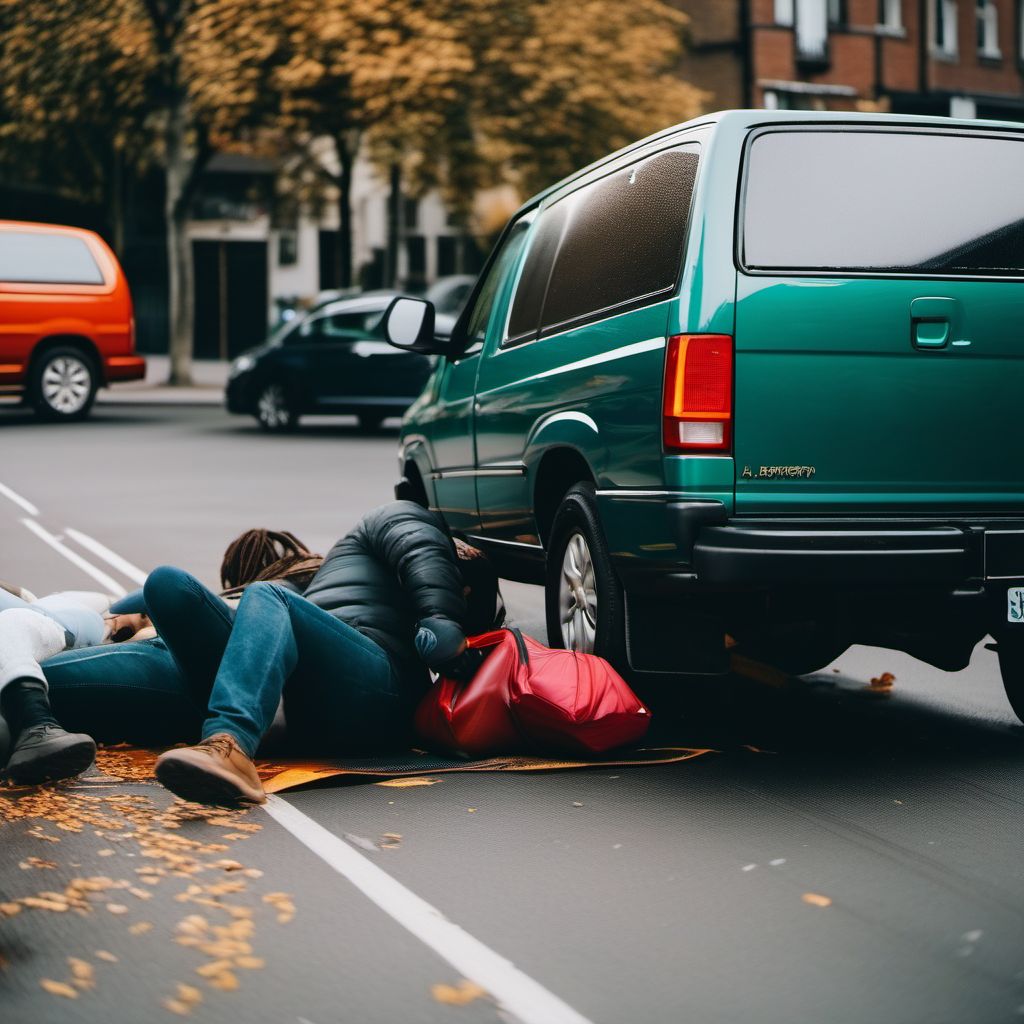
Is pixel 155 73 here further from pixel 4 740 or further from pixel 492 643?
pixel 4 740

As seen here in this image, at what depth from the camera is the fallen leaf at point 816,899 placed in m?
4.29

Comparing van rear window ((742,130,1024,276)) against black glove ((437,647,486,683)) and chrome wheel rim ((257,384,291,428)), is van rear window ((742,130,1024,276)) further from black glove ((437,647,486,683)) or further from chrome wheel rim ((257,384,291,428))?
chrome wheel rim ((257,384,291,428))

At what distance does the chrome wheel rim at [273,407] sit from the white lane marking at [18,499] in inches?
270

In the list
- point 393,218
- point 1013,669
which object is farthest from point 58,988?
point 393,218

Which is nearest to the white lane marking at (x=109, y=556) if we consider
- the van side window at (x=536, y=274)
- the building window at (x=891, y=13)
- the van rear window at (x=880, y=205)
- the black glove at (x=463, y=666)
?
the van side window at (x=536, y=274)

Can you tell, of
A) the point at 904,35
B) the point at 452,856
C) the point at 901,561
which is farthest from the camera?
the point at 904,35

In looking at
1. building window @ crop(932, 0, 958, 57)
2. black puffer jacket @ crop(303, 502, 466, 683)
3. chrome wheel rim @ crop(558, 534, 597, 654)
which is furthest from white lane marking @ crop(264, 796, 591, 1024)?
building window @ crop(932, 0, 958, 57)

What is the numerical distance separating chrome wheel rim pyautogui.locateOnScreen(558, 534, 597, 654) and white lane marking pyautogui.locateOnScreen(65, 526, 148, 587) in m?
3.76

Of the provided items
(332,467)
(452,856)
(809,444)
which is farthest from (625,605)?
(332,467)

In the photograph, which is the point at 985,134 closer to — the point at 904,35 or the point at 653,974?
the point at 653,974

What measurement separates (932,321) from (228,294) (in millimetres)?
41266

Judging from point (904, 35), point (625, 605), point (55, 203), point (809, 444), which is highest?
point (904, 35)

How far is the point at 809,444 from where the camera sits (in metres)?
5.60

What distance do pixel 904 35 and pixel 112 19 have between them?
73.7 ft
